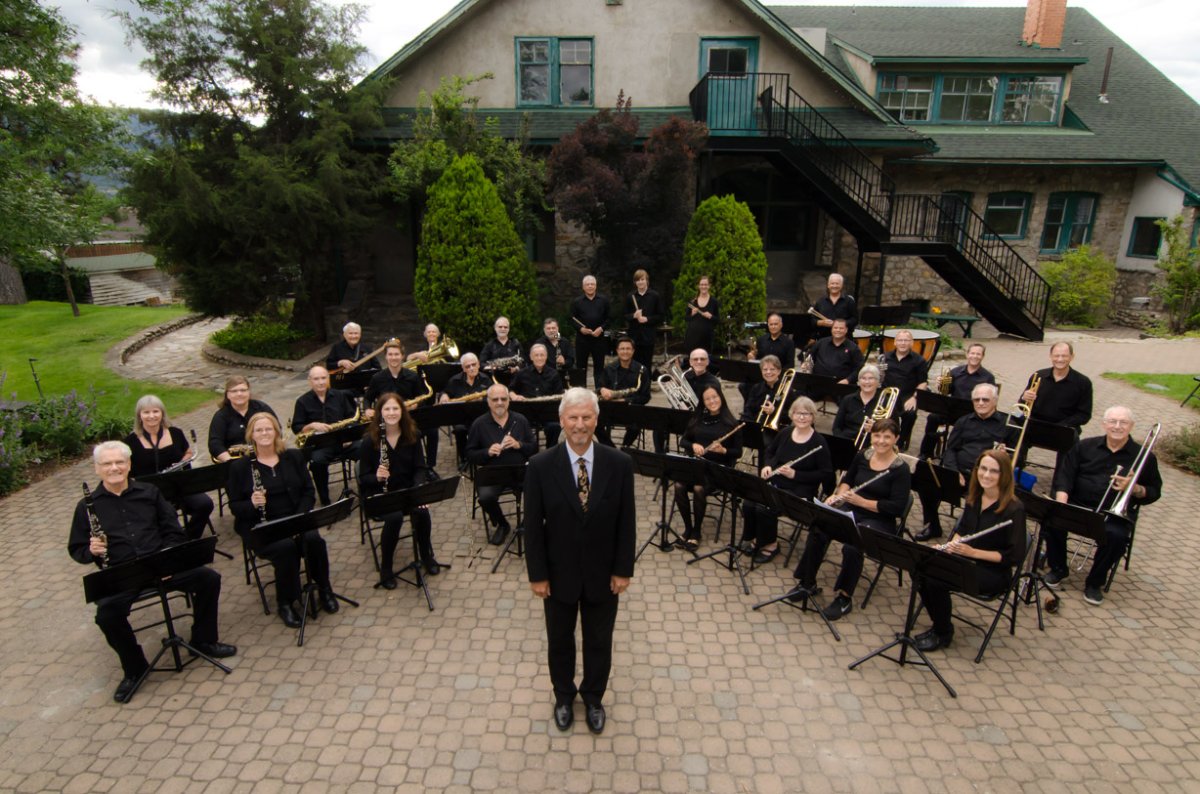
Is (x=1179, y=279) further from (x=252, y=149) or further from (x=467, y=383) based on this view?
(x=252, y=149)

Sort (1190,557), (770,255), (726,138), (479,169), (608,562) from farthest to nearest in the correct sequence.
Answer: (770,255), (726,138), (479,169), (1190,557), (608,562)

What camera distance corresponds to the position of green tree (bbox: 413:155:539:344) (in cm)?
1380

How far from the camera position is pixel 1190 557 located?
7352mm

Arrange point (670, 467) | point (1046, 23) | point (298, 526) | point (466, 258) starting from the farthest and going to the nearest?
1. point (1046, 23)
2. point (466, 258)
3. point (670, 467)
4. point (298, 526)

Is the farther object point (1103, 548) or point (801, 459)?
point (801, 459)

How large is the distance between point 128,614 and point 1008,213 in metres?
24.3

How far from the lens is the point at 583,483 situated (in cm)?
457

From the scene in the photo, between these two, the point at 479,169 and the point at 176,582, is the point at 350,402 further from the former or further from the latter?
the point at 479,169

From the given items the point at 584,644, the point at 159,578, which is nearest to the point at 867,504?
the point at 584,644

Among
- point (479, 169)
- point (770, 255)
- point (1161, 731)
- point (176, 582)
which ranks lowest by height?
point (1161, 731)

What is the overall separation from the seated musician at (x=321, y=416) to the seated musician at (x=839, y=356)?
6.44 metres

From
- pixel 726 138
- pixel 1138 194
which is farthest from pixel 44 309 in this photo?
pixel 1138 194

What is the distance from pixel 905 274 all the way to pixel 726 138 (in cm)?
837

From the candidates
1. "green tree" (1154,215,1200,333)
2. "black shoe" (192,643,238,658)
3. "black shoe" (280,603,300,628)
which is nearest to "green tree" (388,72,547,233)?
"black shoe" (280,603,300,628)
